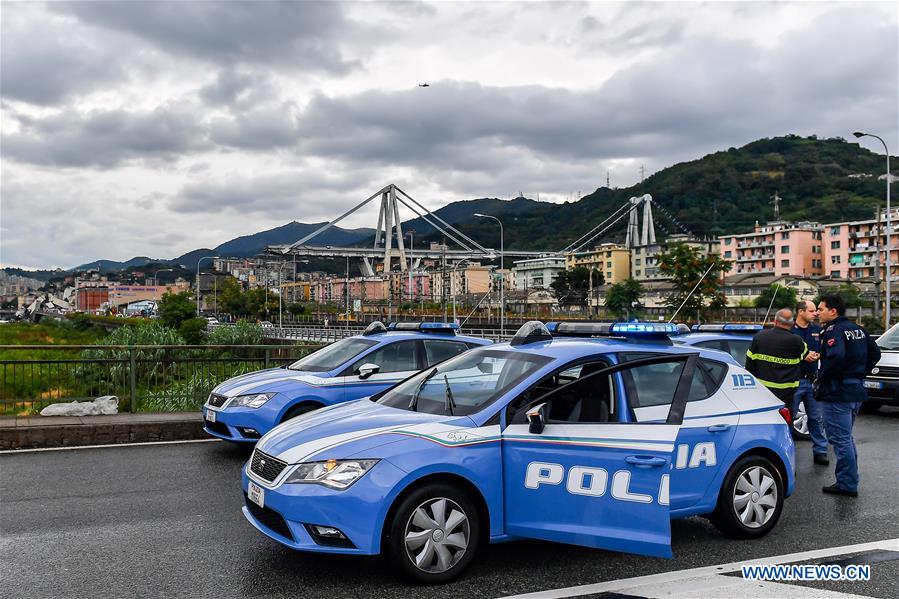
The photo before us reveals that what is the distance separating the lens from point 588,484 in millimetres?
4762

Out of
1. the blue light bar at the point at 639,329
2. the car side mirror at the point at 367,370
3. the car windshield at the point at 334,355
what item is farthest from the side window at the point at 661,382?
the car windshield at the point at 334,355

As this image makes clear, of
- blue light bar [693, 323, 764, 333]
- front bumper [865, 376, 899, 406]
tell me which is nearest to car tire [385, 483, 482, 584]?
blue light bar [693, 323, 764, 333]

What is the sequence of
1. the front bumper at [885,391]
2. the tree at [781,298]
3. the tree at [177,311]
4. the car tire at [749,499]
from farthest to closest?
the tree at [781,298] → the tree at [177,311] → the front bumper at [885,391] → the car tire at [749,499]

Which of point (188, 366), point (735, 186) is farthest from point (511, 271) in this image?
point (188, 366)

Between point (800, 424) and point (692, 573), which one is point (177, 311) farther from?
point (692, 573)

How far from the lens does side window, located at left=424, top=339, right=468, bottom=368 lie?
936 cm

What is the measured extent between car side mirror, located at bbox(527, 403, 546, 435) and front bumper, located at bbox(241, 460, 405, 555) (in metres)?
0.87

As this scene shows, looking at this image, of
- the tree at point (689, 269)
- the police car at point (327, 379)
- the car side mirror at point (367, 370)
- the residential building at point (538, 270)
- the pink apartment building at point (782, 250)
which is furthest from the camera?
the residential building at point (538, 270)

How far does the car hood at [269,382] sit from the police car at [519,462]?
10.0ft

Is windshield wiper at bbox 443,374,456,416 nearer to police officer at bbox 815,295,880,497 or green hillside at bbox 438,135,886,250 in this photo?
police officer at bbox 815,295,880,497

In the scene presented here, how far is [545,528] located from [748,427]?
6.43 ft

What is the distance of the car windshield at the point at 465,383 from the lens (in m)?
5.16

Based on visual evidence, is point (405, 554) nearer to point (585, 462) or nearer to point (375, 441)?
point (375, 441)

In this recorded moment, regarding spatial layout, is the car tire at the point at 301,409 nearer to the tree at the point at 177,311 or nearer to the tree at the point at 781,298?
the tree at the point at 177,311
